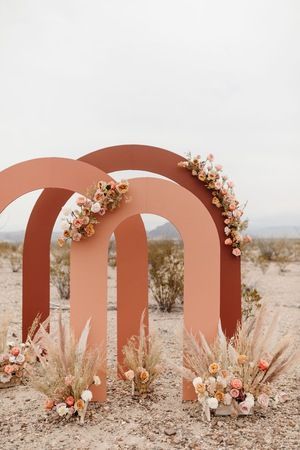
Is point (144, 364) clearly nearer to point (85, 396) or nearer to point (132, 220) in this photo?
point (85, 396)

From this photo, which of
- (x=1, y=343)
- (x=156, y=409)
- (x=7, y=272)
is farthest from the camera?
(x=7, y=272)

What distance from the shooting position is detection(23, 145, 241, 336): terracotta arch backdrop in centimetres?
590

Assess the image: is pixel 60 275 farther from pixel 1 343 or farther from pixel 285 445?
pixel 285 445

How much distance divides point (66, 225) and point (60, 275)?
854 cm

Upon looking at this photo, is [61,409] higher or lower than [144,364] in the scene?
lower

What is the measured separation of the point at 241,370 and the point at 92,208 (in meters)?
2.03

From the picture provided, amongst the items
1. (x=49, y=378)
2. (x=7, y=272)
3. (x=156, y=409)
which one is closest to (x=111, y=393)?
(x=156, y=409)

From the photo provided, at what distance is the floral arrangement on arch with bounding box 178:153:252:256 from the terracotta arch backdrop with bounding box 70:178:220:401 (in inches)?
37.4

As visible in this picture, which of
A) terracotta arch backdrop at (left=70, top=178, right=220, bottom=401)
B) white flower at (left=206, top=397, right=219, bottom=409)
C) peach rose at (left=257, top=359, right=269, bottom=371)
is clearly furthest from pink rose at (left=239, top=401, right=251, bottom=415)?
terracotta arch backdrop at (left=70, top=178, right=220, bottom=401)

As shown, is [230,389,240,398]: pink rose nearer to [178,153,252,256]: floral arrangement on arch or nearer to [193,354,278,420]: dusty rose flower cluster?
[193,354,278,420]: dusty rose flower cluster

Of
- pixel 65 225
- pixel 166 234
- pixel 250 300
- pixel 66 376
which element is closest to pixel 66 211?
pixel 65 225

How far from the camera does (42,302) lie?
20.7 ft

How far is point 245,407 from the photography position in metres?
4.61

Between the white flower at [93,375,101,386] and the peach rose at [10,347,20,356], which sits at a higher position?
the peach rose at [10,347,20,356]
